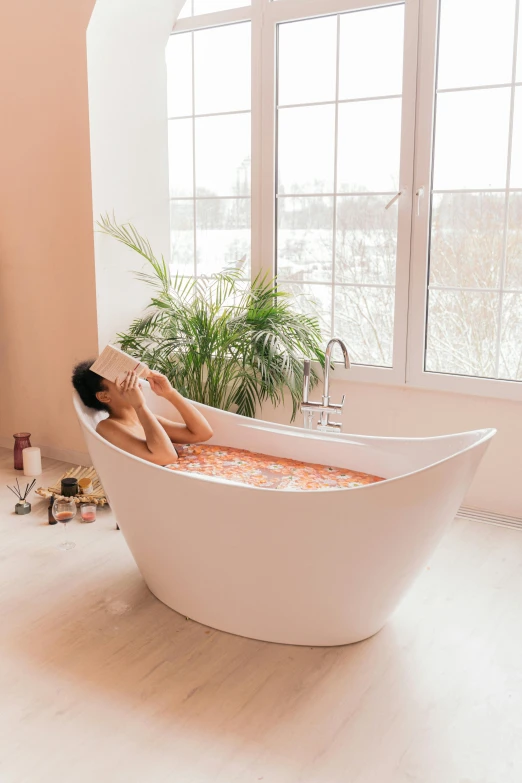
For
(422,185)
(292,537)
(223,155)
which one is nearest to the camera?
(292,537)

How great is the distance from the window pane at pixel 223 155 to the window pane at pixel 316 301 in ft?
2.07

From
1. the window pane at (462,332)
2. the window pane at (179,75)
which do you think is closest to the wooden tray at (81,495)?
the window pane at (462,332)

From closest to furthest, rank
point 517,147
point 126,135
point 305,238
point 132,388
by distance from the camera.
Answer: point 132,388 → point 517,147 → point 305,238 → point 126,135

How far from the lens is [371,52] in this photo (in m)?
3.66

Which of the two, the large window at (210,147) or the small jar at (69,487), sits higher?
the large window at (210,147)

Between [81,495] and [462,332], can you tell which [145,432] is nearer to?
[81,495]

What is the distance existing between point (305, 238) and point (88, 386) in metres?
1.60

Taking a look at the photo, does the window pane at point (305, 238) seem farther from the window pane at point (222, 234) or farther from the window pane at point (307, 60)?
the window pane at point (307, 60)

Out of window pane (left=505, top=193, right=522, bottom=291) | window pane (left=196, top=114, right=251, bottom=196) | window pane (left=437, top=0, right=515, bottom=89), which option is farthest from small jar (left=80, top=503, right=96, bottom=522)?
window pane (left=437, top=0, right=515, bottom=89)

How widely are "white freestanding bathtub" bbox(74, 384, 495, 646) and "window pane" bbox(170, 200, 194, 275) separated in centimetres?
194

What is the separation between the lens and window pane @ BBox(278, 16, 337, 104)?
3.79 metres

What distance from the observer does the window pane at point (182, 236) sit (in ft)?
14.6

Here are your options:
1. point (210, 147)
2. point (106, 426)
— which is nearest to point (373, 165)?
point (210, 147)

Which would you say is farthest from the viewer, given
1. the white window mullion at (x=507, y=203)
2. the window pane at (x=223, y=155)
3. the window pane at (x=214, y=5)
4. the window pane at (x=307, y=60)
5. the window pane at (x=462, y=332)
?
the window pane at (x=223, y=155)
